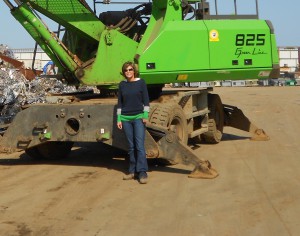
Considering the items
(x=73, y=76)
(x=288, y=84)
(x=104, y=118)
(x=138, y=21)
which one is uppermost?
(x=138, y=21)

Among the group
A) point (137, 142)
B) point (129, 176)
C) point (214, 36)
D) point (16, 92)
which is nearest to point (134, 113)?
point (137, 142)

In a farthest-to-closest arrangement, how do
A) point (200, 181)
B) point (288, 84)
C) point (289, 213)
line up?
1. point (288, 84)
2. point (200, 181)
3. point (289, 213)

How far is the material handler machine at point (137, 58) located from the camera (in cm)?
743

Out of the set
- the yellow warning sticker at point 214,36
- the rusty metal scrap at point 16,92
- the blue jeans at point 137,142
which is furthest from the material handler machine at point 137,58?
the rusty metal scrap at point 16,92

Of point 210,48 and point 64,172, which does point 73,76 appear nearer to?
point 64,172

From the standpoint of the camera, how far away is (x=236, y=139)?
11250mm

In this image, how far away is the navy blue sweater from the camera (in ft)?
22.2

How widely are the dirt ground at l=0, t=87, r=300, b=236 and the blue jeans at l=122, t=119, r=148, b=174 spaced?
9.7 inches

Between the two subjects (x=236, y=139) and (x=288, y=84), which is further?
(x=288, y=84)

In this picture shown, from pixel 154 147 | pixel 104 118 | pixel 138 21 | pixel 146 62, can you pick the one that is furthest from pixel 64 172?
pixel 138 21

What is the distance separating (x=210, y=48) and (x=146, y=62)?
1.14 metres

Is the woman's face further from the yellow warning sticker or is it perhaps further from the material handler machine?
the yellow warning sticker

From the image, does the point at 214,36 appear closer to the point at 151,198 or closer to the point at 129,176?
the point at 129,176

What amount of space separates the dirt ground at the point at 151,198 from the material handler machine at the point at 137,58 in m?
0.48
